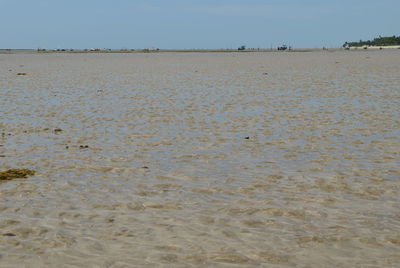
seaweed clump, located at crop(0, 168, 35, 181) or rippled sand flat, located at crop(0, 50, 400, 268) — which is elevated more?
seaweed clump, located at crop(0, 168, 35, 181)

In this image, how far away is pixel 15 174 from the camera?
35.1 feet

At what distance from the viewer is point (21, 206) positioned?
8.80 metres

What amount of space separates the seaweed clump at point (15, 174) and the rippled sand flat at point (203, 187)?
259 mm

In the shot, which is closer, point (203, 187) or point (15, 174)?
point (203, 187)

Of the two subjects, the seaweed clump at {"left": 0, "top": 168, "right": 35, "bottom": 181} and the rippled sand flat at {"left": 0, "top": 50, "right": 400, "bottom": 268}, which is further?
the seaweed clump at {"left": 0, "top": 168, "right": 35, "bottom": 181}

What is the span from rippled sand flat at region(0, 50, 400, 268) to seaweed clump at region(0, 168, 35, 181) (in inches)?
10.2

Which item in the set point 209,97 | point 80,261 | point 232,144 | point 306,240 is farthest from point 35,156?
point 209,97

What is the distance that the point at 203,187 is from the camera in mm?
9844

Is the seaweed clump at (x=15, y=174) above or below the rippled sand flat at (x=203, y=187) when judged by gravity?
above

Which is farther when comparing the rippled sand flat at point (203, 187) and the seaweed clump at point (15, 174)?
the seaweed clump at point (15, 174)

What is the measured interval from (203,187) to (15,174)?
3.83 m

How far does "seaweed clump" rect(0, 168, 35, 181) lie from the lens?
1054 cm

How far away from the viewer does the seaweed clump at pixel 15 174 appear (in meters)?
10.5

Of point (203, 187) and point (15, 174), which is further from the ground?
point (15, 174)
